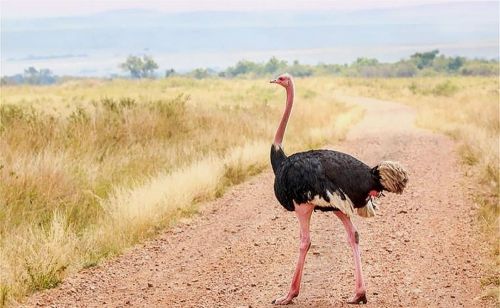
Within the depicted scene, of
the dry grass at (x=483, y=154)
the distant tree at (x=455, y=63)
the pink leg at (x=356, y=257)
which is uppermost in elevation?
the pink leg at (x=356, y=257)

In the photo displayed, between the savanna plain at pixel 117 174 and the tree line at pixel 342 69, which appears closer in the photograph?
the savanna plain at pixel 117 174

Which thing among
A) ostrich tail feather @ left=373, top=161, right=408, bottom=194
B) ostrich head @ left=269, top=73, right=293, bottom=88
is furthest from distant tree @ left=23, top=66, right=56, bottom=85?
ostrich tail feather @ left=373, top=161, right=408, bottom=194

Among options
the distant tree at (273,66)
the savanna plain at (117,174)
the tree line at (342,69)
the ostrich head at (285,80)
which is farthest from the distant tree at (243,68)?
the ostrich head at (285,80)

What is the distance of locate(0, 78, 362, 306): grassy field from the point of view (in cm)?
771

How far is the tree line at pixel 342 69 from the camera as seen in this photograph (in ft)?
400

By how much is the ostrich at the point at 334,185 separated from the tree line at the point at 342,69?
94792 millimetres

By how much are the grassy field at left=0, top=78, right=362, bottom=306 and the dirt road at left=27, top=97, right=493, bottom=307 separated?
0.28 metres

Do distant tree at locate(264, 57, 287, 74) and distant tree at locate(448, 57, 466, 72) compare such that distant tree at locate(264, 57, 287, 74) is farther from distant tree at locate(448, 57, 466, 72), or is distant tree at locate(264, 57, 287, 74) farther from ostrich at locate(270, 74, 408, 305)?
ostrich at locate(270, 74, 408, 305)

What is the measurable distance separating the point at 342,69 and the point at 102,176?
144168mm

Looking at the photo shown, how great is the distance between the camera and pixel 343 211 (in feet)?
19.0

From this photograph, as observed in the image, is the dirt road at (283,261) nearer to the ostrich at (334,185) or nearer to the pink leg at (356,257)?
the pink leg at (356,257)

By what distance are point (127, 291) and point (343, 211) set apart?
2365 millimetres

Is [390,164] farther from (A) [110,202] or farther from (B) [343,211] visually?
(A) [110,202]

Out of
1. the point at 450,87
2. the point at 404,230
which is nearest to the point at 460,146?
the point at 404,230
